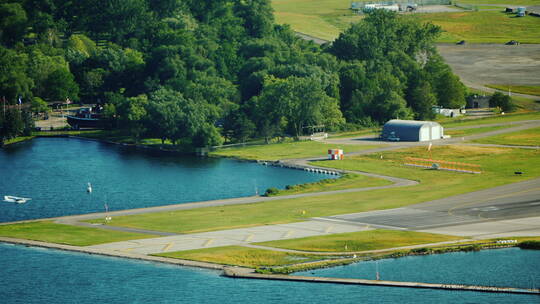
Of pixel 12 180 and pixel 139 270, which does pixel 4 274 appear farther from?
pixel 12 180

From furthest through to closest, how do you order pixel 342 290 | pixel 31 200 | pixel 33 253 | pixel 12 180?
pixel 12 180 < pixel 31 200 < pixel 33 253 < pixel 342 290

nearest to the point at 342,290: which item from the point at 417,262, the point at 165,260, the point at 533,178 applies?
the point at 417,262

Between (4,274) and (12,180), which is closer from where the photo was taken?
(4,274)

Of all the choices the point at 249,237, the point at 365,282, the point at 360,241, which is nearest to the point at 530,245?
the point at 360,241

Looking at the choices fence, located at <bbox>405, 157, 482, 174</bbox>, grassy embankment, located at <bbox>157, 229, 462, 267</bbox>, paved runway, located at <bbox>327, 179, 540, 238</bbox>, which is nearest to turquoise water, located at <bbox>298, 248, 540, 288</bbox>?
grassy embankment, located at <bbox>157, 229, 462, 267</bbox>

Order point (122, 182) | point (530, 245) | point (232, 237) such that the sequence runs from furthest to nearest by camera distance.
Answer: point (122, 182) < point (232, 237) < point (530, 245)

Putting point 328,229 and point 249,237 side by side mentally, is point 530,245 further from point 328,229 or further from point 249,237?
point 249,237
